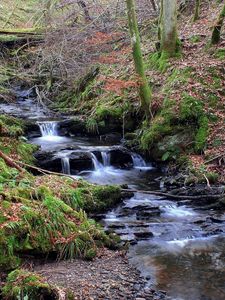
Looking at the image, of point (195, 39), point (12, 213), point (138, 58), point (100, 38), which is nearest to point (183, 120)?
point (138, 58)

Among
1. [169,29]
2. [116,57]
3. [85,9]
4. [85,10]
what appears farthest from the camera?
[85,10]

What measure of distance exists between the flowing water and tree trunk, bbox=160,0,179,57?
5056 mm

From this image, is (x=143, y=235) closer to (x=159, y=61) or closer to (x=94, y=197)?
(x=94, y=197)

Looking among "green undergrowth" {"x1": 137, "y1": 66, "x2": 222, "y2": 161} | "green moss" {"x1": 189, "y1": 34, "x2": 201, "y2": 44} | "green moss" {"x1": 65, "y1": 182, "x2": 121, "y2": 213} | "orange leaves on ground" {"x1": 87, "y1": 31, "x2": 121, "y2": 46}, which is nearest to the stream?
"green moss" {"x1": 65, "y1": 182, "x2": 121, "y2": 213}

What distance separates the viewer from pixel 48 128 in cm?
1451

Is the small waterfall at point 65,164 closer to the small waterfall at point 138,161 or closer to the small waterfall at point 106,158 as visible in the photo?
the small waterfall at point 106,158

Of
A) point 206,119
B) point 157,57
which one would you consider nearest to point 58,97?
point 157,57

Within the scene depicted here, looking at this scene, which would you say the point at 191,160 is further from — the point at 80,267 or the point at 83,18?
the point at 83,18

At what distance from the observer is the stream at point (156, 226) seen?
5.81 meters

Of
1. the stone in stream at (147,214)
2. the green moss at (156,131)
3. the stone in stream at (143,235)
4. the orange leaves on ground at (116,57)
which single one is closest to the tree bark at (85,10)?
the orange leaves on ground at (116,57)

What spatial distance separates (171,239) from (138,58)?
6.23 metres


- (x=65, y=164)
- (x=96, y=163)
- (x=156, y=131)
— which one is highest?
(x=156, y=131)

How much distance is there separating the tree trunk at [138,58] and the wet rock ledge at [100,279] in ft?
22.6

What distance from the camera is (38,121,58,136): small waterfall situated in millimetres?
14344
